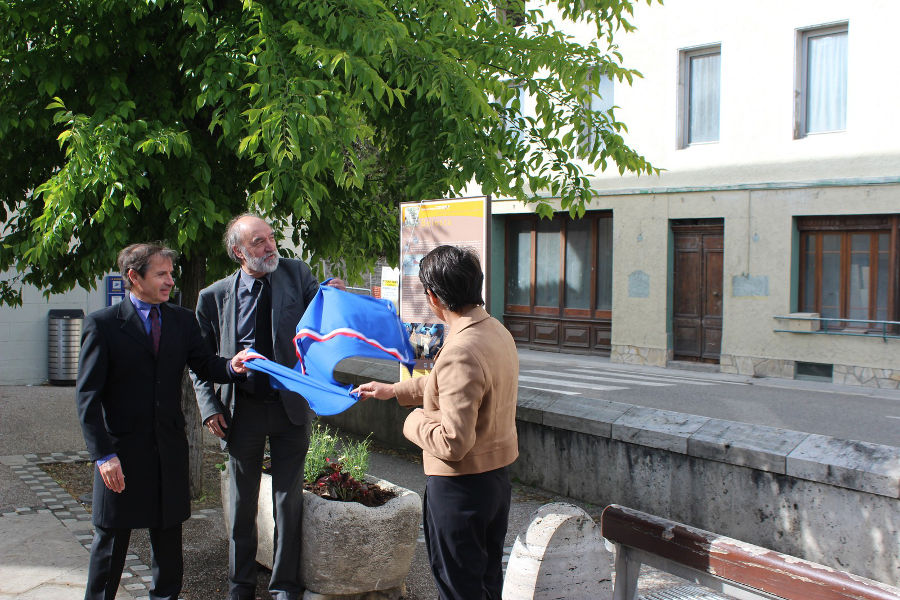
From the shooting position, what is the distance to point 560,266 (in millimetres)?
21156

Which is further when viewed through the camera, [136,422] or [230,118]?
[230,118]

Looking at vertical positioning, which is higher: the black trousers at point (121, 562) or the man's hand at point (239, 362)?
the man's hand at point (239, 362)

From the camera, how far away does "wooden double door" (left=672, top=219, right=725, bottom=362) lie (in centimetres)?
1789

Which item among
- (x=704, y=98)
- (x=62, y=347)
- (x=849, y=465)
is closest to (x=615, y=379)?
(x=704, y=98)

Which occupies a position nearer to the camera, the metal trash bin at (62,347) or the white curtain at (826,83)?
the metal trash bin at (62,347)

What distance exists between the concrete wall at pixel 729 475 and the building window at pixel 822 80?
1204cm

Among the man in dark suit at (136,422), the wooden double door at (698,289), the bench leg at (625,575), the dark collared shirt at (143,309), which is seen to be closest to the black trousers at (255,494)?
the man in dark suit at (136,422)

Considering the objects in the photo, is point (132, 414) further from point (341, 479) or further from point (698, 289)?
point (698, 289)

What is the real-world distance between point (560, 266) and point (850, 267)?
7002 millimetres

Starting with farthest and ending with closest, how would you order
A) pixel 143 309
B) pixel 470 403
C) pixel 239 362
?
pixel 239 362, pixel 143 309, pixel 470 403

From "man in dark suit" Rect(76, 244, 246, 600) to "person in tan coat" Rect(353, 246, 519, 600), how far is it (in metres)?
1.40

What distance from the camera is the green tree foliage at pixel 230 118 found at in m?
5.40

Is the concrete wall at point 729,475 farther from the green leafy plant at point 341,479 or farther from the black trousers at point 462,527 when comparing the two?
the black trousers at point 462,527

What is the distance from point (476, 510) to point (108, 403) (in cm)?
188
